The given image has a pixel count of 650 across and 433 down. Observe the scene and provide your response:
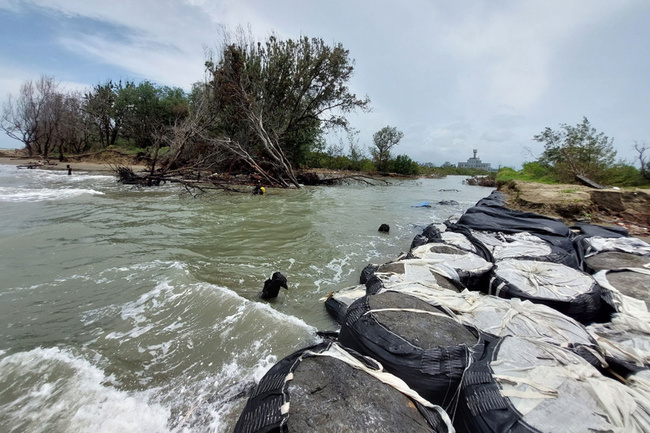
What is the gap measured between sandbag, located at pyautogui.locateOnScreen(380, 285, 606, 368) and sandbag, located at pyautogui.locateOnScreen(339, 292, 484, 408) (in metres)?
0.15

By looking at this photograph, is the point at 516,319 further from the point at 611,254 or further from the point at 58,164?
the point at 58,164

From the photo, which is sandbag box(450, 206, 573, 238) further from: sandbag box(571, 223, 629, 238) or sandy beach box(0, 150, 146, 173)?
sandy beach box(0, 150, 146, 173)

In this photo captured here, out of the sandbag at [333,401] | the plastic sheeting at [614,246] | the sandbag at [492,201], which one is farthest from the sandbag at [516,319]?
the sandbag at [492,201]

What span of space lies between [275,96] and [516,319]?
1913cm

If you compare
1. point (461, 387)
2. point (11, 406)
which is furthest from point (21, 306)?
point (461, 387)

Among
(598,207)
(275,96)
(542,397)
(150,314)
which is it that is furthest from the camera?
(275,96)

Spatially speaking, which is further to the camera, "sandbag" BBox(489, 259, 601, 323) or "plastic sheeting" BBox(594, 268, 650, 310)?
"sandbag" BBox(489, 259, 601, 323)

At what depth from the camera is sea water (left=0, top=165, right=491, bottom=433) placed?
1.69m

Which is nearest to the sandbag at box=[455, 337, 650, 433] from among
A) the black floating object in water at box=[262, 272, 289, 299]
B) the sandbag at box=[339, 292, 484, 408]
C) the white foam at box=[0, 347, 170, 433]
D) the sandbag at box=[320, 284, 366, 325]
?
the sandbag at box=[339, 292, 484, 408]

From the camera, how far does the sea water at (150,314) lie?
5.55 feet

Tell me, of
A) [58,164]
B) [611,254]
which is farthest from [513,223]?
[58,164]

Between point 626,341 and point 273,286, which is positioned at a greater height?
point 626,341

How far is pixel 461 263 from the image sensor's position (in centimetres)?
282

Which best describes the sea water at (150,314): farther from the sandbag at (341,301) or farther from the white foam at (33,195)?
the white foam at (33,195)
